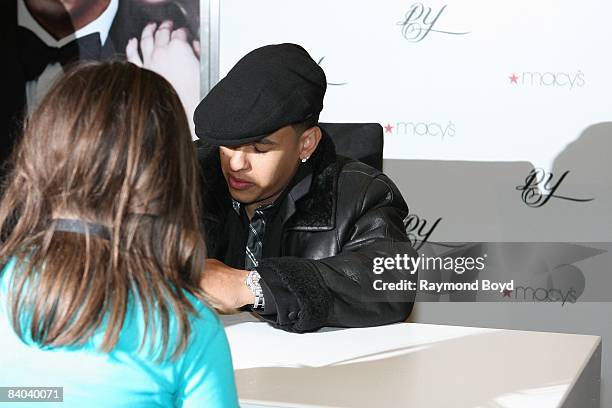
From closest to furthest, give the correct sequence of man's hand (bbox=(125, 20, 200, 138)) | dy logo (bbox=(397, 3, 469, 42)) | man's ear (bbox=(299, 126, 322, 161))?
man's ear (bbox=(299, 126, 322, 161)), dy logo (bbox=(397, 3, 469, 42)), man's hand (bbox=(125, 20, 200, 138))

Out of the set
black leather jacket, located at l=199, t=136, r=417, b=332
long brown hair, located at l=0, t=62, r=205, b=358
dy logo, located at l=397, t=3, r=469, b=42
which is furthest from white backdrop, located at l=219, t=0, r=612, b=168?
long brown hair, located at l=0, t=62, r=205, b=358

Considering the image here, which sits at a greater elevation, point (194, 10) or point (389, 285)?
point (194, 10)

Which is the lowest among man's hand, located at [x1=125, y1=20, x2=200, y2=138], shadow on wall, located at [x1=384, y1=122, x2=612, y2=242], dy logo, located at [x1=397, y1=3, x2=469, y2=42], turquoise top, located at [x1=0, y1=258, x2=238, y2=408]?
shadow on wall, located at [x1=384, y1=122, x2=612, y2=242]

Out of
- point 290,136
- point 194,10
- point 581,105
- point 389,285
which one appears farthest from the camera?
point 194,10

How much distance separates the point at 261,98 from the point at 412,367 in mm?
763

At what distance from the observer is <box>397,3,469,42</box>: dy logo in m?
3.30

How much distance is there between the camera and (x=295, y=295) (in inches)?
71.1

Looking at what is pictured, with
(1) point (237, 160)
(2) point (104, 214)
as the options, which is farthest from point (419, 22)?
(2) point (104, 214)

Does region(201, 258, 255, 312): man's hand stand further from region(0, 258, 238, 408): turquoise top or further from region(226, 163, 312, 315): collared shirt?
region(0, 258, 238, 408): turquoise top

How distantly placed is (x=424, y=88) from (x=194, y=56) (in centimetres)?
94

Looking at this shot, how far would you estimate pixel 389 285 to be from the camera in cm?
194

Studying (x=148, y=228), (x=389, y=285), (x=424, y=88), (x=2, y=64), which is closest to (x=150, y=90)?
(x=148, y=228)

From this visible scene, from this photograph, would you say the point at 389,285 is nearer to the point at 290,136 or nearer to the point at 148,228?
the point at 290,136

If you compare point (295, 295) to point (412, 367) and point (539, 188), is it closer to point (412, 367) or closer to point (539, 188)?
point (412, 367)
